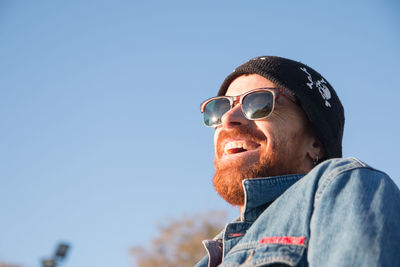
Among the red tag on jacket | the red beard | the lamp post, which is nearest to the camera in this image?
the red tag on jacket

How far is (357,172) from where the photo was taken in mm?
1842

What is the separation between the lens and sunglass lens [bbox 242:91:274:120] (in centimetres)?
304

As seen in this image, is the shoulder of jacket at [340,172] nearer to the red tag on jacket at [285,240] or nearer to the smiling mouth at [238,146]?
the red tag on jacket at [285,240]

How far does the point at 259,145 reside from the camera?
9.54 feet

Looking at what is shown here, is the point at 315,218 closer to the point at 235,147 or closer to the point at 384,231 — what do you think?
the point at 384,231

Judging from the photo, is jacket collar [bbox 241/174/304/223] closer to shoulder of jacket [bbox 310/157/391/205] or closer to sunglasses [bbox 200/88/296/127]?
shoulder of jacket [bbox 310/157/391/205]

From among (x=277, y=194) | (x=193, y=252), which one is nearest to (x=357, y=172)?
(x=277, y=194)

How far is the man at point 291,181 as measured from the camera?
1610 mm

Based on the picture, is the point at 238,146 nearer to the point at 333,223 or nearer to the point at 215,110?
the point at 215,110

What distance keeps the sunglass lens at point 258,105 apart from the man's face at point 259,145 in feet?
0.12

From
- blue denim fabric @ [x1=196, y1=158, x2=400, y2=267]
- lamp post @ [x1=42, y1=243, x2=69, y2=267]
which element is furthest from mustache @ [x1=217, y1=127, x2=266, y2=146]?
lamp post @ [x1=42, y1=243, x2=69, y2=267]

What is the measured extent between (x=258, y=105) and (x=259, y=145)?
0.97 ft

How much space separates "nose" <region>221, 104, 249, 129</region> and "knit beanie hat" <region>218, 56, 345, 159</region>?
1.02 ft

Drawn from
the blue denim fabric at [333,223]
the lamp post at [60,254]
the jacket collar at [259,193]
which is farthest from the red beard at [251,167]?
the lamp post at [60,254]
